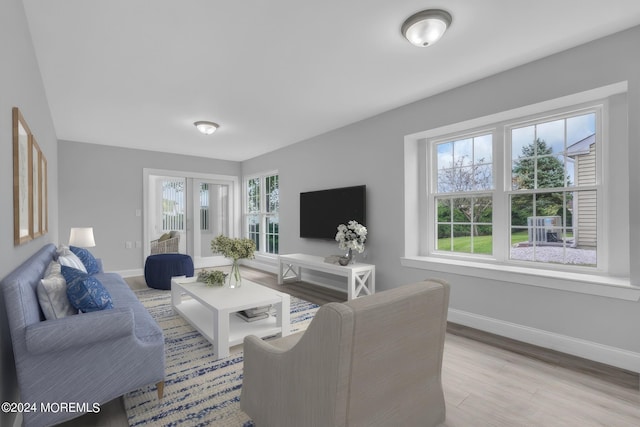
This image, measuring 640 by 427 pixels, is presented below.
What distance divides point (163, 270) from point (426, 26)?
465cm

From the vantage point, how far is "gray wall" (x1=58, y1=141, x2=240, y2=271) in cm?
535

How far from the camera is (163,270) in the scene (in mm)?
4734

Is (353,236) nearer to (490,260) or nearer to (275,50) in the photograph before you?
(490,260)

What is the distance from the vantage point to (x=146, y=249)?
599 centimetres

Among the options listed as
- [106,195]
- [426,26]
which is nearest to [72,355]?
[426,26]

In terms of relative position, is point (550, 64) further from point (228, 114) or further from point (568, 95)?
point (228, 114)

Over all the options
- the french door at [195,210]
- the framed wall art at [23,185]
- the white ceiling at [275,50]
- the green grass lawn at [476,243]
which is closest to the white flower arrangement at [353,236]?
the green grass lawn at [476,243]

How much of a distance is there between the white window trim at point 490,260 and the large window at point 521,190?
0.09 metres

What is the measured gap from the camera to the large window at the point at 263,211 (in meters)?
6.40

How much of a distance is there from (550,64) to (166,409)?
12.8 ft

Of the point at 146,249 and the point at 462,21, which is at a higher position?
the point at 462,21

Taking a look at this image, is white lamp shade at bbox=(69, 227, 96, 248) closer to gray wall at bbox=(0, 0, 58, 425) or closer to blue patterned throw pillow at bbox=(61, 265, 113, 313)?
gray wall at bbox=(0, 0, 58, 425)

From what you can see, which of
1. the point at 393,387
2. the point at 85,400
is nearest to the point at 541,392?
the point at 393,387

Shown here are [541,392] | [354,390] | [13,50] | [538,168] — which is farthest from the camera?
[538,168]
